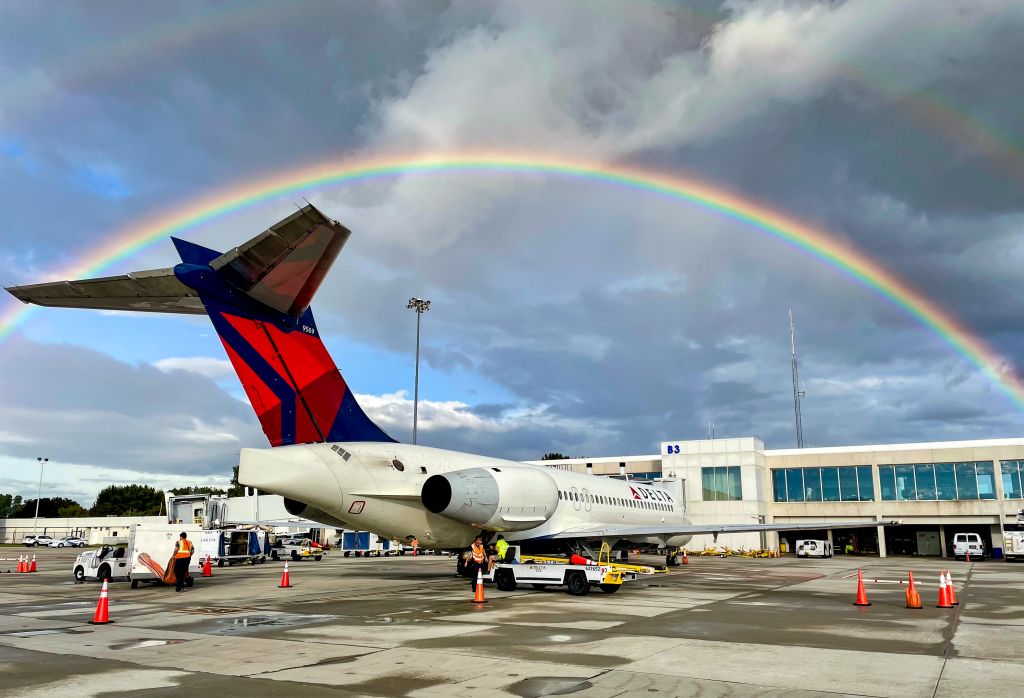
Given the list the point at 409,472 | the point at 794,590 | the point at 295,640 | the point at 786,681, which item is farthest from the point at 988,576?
the point at 295,640

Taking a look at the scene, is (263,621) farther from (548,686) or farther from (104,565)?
(104,565)

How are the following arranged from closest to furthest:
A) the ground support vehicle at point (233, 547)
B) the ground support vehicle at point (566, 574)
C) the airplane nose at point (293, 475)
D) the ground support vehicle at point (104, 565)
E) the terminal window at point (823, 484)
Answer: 1. the airplane nose at point (293, 475)
2. the ground support vehicle at point (566, 574)
3. the ground support vehicle at point (104, 565)
4. the ground support vehicle at point (233, 547)
5. the terminal window at point (823, 484)

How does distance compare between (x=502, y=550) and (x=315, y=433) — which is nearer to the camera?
(x=315, y=433)

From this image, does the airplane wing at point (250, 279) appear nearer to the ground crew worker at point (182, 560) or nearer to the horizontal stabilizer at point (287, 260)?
the horizontal stabilizer at point (287, 260)

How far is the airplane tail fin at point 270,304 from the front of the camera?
13789mm

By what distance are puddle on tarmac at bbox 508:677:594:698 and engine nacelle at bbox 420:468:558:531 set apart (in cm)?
1179

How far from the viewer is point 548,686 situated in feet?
25.8

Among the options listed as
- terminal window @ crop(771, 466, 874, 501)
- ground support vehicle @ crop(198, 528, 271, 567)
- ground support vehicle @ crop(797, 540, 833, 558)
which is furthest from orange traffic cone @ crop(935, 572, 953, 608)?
terminal window @ crop(771, 466, 874, 501)

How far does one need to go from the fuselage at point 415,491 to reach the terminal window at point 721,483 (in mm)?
26966

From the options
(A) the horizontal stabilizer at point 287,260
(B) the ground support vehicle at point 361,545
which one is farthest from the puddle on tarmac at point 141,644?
(B) the ground support vehicle at point 361,545

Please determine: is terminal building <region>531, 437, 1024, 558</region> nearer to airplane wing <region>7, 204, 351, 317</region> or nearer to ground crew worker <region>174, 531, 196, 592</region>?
ground crew worker <region>174, 531, 196, 592</region>

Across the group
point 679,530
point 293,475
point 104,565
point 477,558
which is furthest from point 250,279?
point 679,530

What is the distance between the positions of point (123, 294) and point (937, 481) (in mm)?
50445

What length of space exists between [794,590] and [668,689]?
15.5 m
